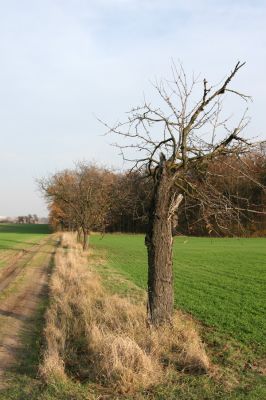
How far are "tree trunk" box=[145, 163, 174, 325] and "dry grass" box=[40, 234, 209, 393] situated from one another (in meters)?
0.43

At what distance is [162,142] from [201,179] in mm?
1245

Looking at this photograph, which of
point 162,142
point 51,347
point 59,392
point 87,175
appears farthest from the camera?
point 87,175

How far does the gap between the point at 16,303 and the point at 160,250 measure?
23.1ft

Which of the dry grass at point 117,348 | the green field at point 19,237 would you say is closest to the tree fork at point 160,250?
the dry grass at point 117,348

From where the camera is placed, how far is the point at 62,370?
726 cm

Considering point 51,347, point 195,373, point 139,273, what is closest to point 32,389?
point 51,347

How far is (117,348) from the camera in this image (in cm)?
741

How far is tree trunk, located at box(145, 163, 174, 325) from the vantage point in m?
9.42

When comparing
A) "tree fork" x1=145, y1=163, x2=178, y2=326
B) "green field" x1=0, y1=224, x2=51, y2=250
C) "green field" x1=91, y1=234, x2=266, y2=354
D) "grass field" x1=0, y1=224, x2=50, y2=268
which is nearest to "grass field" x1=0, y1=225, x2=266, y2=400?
"green field" x1=91, y1=234, x2=266, y2=354

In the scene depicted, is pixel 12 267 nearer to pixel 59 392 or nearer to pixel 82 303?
pixel 82 303

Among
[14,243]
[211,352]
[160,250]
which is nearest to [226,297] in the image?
[211,352]

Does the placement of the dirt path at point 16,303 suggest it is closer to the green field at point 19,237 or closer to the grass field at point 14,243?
the grass field at point 14,243

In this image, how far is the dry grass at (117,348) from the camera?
23.1ft

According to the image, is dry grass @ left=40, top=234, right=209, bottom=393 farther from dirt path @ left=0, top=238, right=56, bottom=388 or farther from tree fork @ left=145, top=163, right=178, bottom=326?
dirt path @ left=0, top=238, right=56, bottom=388
